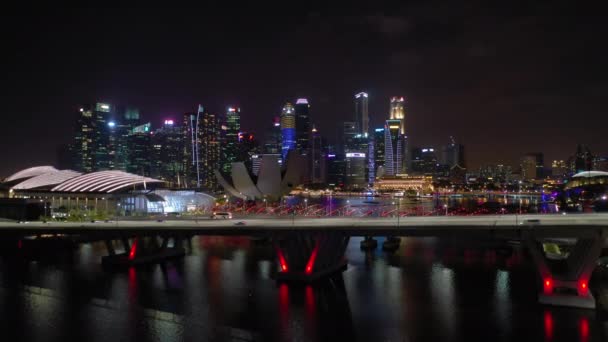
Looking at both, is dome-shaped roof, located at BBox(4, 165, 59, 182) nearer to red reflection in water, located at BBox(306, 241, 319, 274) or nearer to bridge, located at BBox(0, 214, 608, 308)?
bridge, located at BBox(0, 214, 608, 308)

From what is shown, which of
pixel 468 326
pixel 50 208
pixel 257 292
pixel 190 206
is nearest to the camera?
pixel 468 326

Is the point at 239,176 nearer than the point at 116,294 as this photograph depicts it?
No

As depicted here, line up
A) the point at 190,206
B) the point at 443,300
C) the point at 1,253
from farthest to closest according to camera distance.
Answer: the point at 190,206
the point at 1,253
the point at 443,300

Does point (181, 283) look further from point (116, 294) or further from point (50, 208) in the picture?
point (50, 208)

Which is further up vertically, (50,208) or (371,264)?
(50,208)

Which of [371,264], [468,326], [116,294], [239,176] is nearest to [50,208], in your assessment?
[239,176]

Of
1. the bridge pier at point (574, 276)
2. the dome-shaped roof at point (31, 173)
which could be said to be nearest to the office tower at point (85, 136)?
the dome-shaped roof at point (31, 173)

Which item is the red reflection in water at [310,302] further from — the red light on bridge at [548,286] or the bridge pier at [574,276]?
the red light on bridge at [548,286]
